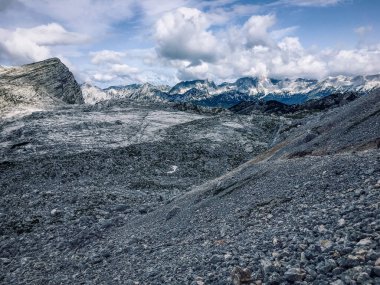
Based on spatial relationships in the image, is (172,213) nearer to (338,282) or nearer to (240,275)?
(240,275)

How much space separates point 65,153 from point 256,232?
44530 millimetres

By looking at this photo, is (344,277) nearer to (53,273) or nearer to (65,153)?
(53,273)

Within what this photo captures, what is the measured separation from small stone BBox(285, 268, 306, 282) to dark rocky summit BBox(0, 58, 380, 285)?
0.11 ft

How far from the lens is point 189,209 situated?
1107 inches

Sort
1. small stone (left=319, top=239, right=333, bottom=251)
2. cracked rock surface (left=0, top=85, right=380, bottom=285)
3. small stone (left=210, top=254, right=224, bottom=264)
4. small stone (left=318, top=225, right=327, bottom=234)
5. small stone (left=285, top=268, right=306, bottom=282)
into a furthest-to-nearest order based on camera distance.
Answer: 1. small stone (left=210, top=254, right=224, bottom=264)
2. small stone (left=318, top=225, right=327, bottom=234)
3. cracked rock surface (left=0, top=85, right=380, bottom=285)
4. small stone (left=319, top=239, right=333, bottom=251)
5. small stone (left=285, top=268, right=306, bottom=282)

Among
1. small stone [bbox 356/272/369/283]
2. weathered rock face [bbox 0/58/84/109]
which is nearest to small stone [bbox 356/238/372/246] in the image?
small stone [bbox 356/272/369/283]

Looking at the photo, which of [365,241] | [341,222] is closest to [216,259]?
[341,222]

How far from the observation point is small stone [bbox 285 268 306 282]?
11.2 m

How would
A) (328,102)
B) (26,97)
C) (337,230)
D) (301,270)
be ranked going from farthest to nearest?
(328,102), (26,97), (337,230), (301,270)

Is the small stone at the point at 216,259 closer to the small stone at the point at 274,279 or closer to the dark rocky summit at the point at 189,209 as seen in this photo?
the dark rocky summit at the point at 189,209

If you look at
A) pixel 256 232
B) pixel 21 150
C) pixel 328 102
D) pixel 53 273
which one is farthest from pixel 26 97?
pixel 328 102

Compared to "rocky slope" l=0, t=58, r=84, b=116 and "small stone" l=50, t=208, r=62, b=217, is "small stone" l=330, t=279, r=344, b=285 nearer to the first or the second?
"small stone" l=50, t=208, r=62, b=217

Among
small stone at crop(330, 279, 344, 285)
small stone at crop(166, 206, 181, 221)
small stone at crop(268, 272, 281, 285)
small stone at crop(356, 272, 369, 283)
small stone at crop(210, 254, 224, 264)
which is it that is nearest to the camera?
small stone at crop(356, 272, 369, 283)

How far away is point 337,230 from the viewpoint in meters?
13.5
